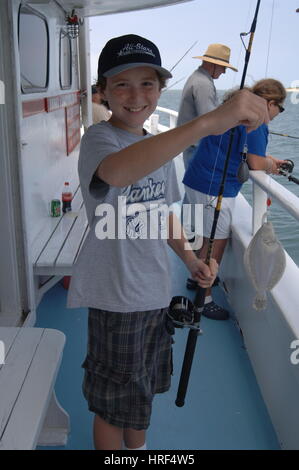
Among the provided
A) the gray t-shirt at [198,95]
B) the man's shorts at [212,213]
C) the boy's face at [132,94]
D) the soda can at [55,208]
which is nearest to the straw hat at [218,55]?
the gray t-shirt at [198,95]

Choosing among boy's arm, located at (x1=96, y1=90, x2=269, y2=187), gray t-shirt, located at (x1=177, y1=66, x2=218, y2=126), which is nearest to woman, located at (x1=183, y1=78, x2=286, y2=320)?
gray t-shirt, located at (x1=177, y1=66, x2=218, y2=126)

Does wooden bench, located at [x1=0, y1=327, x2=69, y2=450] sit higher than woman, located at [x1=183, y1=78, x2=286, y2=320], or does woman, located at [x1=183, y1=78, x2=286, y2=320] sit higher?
woman, located at [x1=183, y1=78, x2=286, y2=320]

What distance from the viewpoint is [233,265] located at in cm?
320

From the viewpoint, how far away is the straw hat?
12.0ft

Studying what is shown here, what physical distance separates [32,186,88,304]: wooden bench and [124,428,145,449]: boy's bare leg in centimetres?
122

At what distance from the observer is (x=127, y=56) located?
1287 mm

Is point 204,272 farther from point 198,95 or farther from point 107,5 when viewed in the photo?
point 107,5

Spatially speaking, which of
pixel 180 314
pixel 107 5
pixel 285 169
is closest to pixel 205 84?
pixel 285 169

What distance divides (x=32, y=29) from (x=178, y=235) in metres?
2.18

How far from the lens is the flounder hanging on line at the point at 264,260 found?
1665 millimetres

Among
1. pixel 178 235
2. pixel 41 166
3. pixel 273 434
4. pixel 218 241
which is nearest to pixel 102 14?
pixel 41 166

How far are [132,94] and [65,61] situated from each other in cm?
352

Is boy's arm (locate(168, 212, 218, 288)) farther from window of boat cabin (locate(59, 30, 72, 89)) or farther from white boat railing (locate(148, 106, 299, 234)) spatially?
window of boat cabin (locate(59, 30, 72, 89))
